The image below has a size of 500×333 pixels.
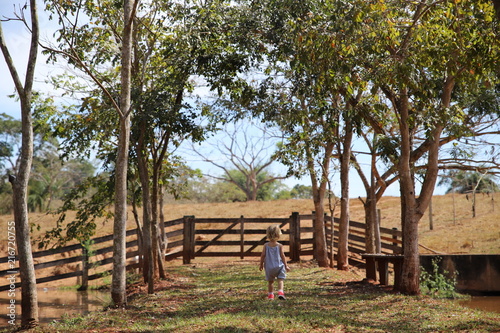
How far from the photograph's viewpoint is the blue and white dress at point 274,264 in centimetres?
962

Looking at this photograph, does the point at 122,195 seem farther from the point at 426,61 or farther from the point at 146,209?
the point at 426,61

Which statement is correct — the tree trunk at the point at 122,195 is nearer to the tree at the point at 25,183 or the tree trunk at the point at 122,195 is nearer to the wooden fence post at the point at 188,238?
the tree at the point at 25,183

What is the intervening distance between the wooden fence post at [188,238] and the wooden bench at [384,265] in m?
7.35

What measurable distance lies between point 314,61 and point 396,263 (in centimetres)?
512

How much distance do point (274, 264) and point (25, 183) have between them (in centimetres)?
449

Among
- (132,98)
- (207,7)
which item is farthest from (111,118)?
(207,7)

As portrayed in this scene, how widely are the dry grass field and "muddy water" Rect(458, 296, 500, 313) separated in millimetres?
10276

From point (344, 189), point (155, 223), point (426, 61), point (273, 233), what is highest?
point (426, 61)

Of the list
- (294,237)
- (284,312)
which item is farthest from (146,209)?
(294,237)

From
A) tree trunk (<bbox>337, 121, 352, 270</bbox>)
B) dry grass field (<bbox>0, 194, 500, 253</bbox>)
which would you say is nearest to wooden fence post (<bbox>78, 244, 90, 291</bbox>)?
dry grass field (<bbox>0, 194, 500, 253</bbox>)

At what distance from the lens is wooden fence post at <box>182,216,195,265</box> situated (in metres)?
18.7

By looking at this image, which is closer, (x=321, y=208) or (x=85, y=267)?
(x=85, y=267)

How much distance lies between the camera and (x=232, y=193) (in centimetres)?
5700

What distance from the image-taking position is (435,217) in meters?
36.2
